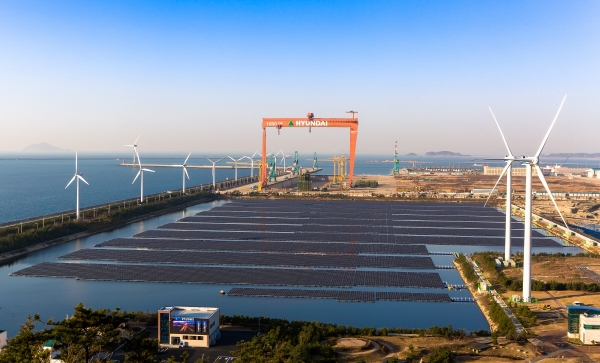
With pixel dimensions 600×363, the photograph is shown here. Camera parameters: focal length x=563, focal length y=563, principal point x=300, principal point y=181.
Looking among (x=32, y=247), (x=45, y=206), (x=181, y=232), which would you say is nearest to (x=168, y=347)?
(x=32, y=247)

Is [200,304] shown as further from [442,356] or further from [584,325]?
[584,325]

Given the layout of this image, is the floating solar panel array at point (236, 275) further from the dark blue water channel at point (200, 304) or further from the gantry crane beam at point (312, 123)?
the gantry crane beam at point (312, 123)

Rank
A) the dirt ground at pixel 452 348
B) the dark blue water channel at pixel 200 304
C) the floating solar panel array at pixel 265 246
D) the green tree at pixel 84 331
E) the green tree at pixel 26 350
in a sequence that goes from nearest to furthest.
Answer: the green tree at pixel 26 350 < the green tree at pixel 84 331 < the dirt ground at pixel 452 348 < the dark blue water channel at pixel 200 304 < the floating solar panel array at pixel 265 246

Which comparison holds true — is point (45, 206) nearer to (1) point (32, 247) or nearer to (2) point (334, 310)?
(1) point (32, 247)

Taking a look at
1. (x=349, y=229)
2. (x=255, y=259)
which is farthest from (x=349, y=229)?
(x=255, y=259)

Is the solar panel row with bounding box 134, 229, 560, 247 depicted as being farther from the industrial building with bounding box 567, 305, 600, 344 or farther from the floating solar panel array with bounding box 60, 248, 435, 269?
the industrial building with bounding box 567, 305, 600, 344

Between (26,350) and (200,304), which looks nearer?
(26,350)

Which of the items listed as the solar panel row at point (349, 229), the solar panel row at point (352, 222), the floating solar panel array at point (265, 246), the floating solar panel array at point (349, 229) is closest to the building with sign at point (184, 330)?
the floating solar panel array at point (265, 246)

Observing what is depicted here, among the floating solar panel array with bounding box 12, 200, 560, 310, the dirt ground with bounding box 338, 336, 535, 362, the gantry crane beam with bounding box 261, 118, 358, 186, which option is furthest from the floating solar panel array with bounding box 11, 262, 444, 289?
the gantry crane beam with bounding box 261, 118, 358, 186
